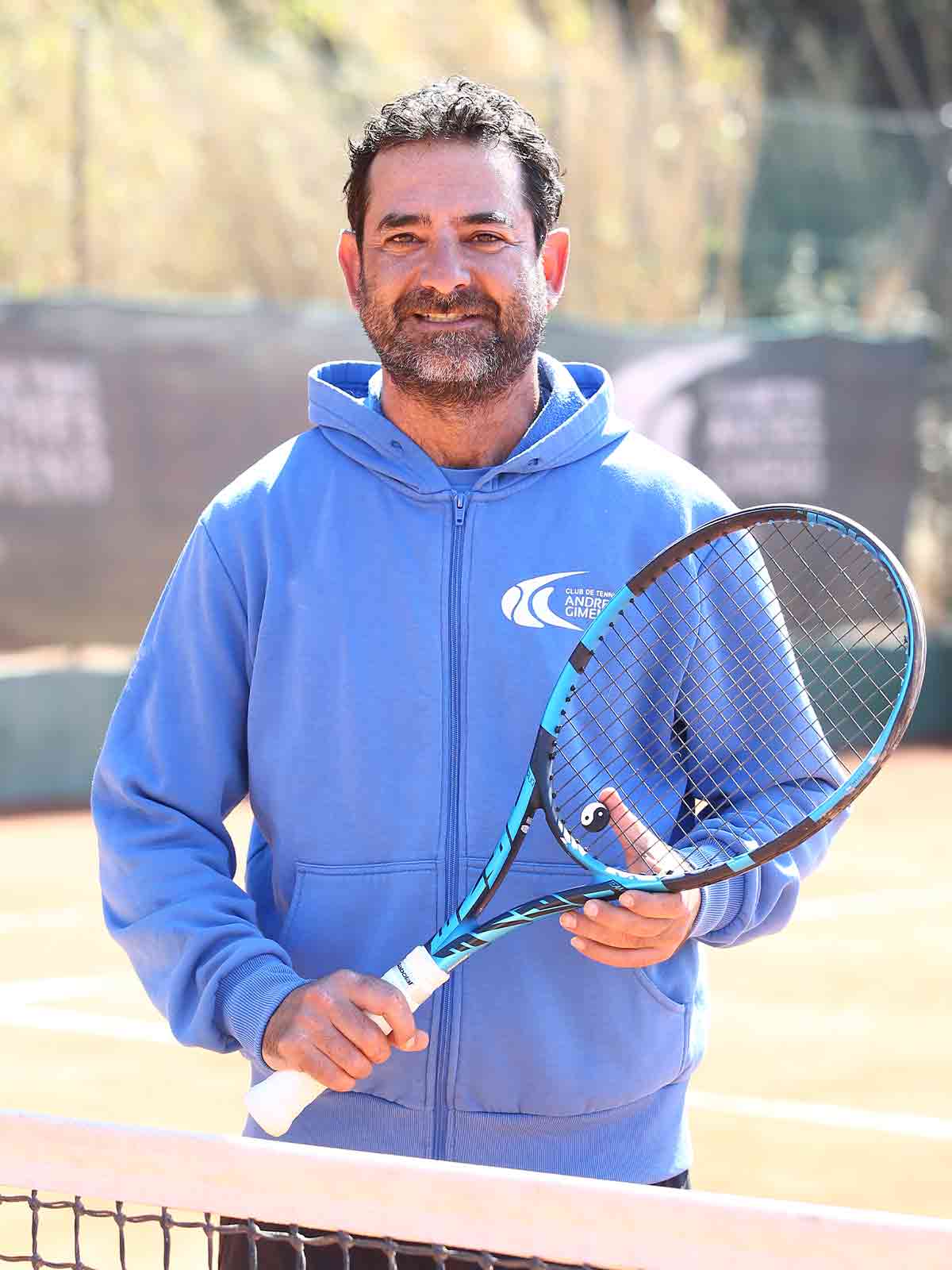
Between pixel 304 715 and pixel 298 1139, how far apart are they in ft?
1.65

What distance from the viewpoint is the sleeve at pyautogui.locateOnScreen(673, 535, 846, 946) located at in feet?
7.41

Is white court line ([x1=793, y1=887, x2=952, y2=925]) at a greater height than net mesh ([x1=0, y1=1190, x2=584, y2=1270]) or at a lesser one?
lesser

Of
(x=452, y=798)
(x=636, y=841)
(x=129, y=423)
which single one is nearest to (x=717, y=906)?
(x=636, y=841)

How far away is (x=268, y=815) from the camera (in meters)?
2.30

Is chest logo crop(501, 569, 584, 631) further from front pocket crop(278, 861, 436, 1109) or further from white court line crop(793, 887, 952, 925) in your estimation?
white court line crop(793, 887, 952, 925)

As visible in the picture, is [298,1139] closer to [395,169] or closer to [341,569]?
[341,569]

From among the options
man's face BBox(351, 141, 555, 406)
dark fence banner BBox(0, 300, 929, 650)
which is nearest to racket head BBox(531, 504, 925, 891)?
man's face BBox(351, 141, 555, 406)

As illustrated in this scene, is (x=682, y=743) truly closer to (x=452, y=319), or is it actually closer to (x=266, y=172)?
(x=452, y=319)

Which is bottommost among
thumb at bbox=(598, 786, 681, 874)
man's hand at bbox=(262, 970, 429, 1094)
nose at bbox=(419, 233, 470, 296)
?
man's hand at bbox=(262, 970, 429, 1094)

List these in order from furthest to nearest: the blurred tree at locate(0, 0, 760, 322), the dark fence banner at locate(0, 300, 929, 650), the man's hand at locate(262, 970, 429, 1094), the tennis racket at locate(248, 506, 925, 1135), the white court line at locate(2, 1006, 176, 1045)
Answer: the blurred tree at locate(0, 0, 760, 322) → the dark fence banner at locate(0, 300, 929, 650) → the white court line at locate(2, 1006, 176, 1045) → the tennis racket at locate(248, 506, 925, 1135) → the man's hand at locate(262, 970, 429, 1094)

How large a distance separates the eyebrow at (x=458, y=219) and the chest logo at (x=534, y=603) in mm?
428

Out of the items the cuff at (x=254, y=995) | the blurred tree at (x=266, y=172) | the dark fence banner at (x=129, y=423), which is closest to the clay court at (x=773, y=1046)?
the dark fence banner at (x=129, y=423)

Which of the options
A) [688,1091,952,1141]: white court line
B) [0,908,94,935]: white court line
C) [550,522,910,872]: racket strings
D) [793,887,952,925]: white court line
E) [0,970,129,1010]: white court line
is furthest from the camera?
[793,887,952,925]: white court line

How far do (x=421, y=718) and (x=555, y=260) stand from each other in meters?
0.63
